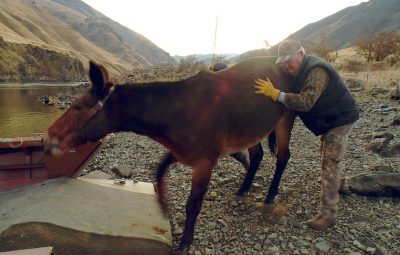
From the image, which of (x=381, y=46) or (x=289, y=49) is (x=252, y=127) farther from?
(x=381, y=46)

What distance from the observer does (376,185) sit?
263 inches

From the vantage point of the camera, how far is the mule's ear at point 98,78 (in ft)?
14.6

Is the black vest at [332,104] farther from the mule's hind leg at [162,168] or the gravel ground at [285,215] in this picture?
the mule's hind leg at [162,168]

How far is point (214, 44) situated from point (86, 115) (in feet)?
25.8

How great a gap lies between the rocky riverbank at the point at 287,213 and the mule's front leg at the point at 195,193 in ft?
0.66

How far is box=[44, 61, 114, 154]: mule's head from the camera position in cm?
468

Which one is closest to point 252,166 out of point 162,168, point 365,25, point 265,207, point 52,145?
point 265,207

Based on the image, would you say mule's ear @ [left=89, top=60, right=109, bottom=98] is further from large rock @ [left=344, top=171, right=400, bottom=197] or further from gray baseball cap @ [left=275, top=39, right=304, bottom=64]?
large rock @ [left=344, top=171, right=400, bottom=197]

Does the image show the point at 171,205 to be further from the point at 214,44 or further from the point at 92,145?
the point at 214,44

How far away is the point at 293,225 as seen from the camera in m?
5.77

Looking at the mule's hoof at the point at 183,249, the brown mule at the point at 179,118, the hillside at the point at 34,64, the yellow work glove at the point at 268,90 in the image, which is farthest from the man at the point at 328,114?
the hillside at the point at 34,64

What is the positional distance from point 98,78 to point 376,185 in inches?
221

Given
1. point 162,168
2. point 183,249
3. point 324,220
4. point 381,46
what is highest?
point 381,46

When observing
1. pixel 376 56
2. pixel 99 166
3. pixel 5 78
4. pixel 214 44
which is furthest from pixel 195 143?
pixel 5 78
